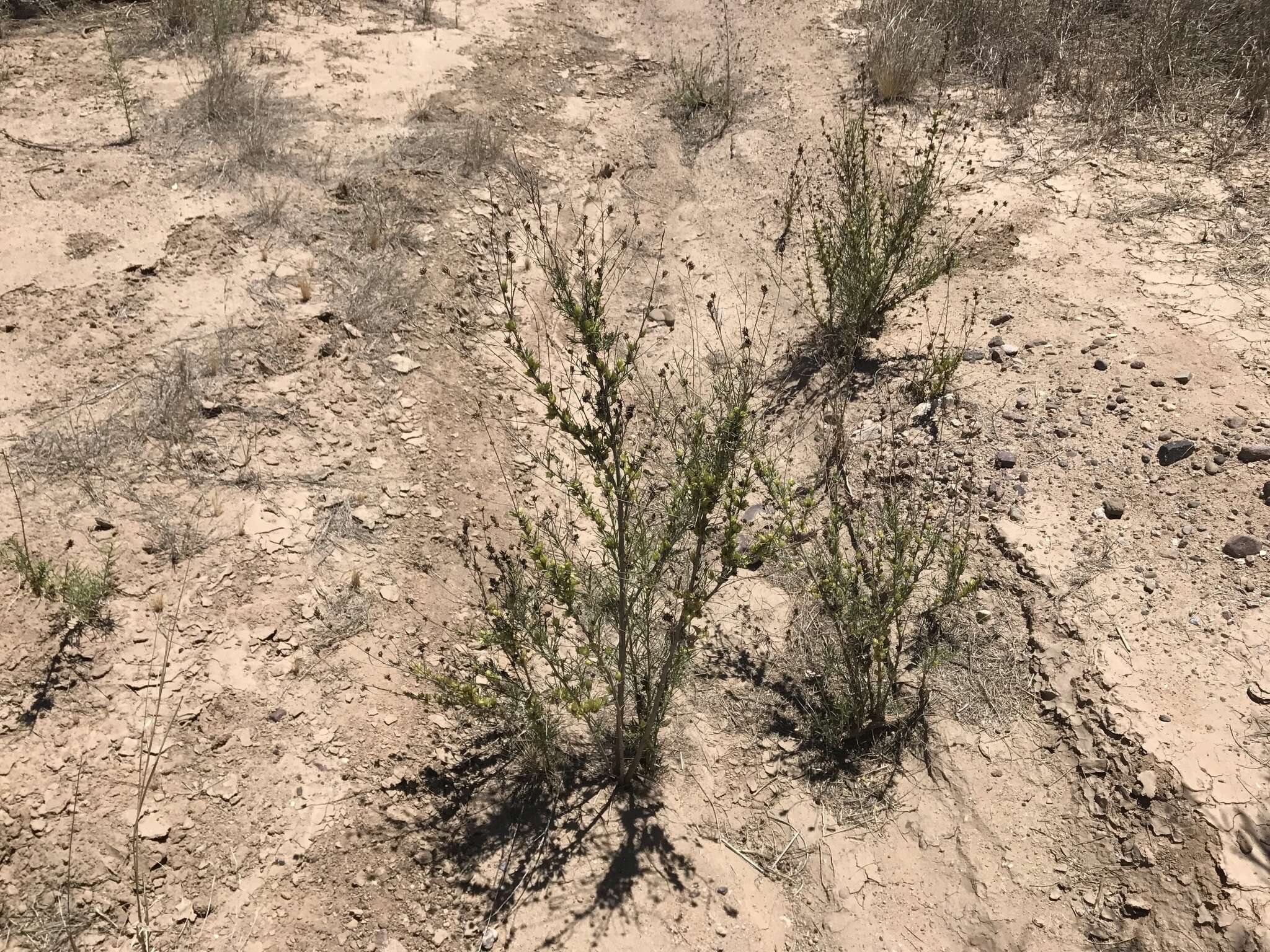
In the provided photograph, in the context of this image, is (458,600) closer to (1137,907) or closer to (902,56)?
(1137,907)

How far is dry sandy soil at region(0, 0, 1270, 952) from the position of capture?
2.90 metres

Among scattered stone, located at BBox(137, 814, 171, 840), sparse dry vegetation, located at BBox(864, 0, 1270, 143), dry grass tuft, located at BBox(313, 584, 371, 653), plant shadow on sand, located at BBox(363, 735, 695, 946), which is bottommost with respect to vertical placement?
plant shadow on sand, located at BBox(363, 735, 695, 946)

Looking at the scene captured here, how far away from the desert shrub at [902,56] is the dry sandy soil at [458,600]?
1.50m

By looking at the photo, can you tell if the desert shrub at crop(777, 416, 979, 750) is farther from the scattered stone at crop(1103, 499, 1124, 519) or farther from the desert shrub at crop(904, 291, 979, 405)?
the scattered stone at crop(1103, 499, 1124, 519)

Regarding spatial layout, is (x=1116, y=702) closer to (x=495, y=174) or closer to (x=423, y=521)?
(x=423, y=521)

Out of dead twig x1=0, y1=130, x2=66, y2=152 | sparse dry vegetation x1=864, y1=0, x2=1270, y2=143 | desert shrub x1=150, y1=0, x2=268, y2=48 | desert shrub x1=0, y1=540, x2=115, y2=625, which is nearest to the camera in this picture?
desert shrub x1=0, y1=540, x2=115, y2=625

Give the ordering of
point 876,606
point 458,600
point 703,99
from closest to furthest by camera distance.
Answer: point 876,606 → point 458,600 → point 703,99

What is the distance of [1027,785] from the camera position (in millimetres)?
3213

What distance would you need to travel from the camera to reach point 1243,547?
3.60m

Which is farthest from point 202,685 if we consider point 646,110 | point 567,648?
point 646,110

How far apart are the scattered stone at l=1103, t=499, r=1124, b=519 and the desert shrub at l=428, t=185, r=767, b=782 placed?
5.53 ft

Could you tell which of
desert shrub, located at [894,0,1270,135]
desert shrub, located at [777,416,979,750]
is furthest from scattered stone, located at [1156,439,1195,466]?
desert shrub, located at [894,0,1270,135]

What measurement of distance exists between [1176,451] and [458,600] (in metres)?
3.48

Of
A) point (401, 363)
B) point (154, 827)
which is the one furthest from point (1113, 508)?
point (154, 827)
